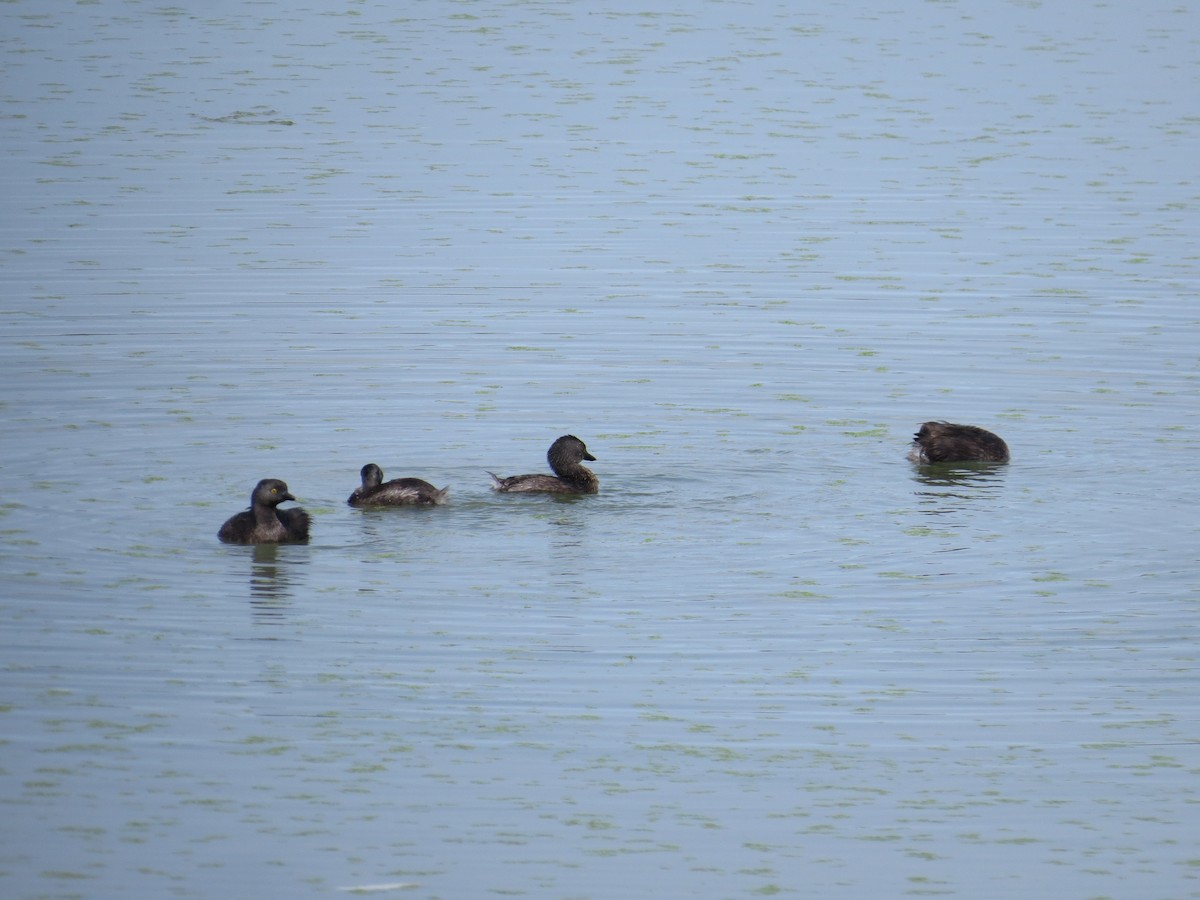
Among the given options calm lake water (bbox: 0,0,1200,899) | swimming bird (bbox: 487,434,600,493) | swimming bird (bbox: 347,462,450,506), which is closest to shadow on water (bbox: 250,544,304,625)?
calm lake water (bbox: 0,0,1200,899)

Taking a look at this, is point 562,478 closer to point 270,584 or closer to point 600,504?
point 600,504

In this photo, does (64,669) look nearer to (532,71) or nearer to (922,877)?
(922,877)

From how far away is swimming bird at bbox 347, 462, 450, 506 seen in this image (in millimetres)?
12070

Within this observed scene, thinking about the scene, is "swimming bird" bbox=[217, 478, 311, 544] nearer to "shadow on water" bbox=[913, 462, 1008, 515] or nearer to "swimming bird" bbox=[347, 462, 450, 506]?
"swimming bird" bbox=[347, 462, 450, 506]

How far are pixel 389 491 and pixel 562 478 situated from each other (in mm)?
1192

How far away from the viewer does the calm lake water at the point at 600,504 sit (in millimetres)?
7809

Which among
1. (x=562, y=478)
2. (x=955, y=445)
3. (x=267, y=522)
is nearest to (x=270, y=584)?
(x=267, y=522)

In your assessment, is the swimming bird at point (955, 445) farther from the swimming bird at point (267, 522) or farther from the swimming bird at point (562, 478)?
the swimming bird at point (267, 522)

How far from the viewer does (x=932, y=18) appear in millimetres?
38031

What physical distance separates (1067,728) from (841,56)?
26615mm

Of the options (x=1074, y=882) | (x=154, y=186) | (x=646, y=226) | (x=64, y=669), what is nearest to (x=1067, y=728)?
(x=1074, y=882)

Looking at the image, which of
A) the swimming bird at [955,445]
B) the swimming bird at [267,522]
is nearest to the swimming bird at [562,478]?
the swimming bird at [267,522]

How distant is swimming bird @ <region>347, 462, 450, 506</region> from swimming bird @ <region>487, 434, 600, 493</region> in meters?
0.56

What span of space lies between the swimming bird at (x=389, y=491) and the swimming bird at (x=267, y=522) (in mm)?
524
